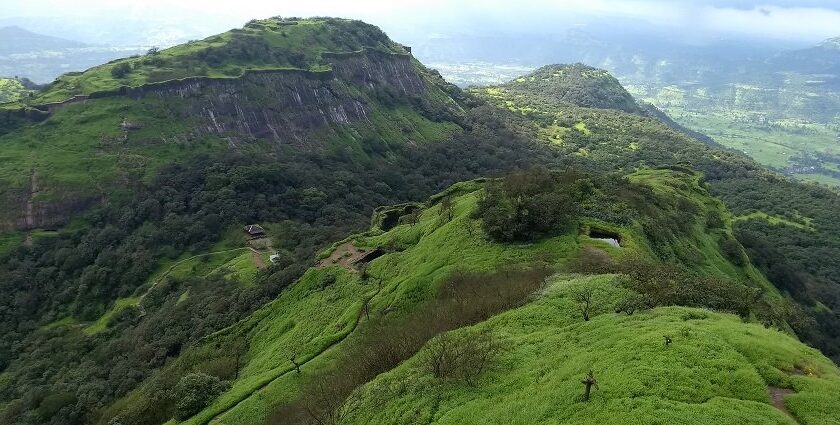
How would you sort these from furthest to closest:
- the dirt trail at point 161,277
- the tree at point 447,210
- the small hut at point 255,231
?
the small hut at point 255,231 → the dirt trail at point 161,277 → the tree at point 447,210

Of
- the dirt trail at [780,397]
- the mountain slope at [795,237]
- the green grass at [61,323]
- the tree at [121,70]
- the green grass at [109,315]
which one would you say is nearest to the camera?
the dirt trail at [780,397]

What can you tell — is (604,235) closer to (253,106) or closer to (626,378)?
(626,378)

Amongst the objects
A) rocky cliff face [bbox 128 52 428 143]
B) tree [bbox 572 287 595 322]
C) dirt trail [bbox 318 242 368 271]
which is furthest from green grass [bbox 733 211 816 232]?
tree [bbox 572 287 595 322]

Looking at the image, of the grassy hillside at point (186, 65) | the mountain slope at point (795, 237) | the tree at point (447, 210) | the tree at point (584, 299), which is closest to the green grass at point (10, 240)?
the grassy hillside at point (186, 65)


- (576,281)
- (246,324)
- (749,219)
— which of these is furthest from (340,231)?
(749,219)

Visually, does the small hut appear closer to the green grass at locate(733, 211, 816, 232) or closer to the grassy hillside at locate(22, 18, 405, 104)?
the grassy hillside at locate(22, 18, 405, 104)

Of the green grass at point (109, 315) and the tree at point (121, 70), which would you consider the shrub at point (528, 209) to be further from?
the tree at point (121, 70)

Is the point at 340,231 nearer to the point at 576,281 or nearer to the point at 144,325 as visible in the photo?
the point at 144,325
